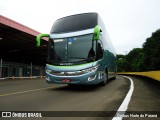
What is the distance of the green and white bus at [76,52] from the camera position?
1092 centimetres

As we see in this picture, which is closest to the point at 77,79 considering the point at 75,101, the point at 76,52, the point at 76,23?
the point at 76,52

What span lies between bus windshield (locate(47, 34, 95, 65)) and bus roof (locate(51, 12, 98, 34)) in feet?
1.88

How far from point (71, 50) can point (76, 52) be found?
10.1 inches

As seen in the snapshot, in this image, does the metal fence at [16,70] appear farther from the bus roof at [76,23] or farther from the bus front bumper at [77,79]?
the bus front bumper at [77,79]

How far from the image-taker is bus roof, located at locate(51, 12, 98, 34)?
38.8 ft

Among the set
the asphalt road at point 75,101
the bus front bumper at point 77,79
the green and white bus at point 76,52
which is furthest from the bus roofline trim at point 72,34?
the asphalt road at point 75,101

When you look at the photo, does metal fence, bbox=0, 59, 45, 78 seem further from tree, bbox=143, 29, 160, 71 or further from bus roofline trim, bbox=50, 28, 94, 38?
tree, bbox=143, 29, 160, 71

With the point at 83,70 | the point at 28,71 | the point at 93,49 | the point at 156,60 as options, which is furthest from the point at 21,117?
the point at 156,60

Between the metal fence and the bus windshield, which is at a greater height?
the bus windshield

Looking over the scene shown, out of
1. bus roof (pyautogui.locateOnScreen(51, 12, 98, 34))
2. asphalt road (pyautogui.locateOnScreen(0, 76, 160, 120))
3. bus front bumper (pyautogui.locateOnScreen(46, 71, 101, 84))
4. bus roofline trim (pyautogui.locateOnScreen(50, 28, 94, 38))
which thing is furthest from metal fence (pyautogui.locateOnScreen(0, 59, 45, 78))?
asphalt road (pyautogui.locateOnScreen(0, 76, 160, 120))

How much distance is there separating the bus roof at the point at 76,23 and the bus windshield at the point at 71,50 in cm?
57

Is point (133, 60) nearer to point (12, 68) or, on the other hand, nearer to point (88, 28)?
point (12, 68)

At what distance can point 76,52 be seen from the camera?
37.0 ft

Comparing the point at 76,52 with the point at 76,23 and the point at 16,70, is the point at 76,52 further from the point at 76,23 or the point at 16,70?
the point at 16,70
